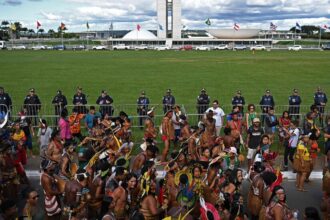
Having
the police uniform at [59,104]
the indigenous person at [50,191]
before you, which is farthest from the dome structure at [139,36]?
the indigenous person at [50,191]

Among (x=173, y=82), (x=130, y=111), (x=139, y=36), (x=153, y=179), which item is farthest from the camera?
(x=139, y=36)

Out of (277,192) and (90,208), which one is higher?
(277,192)

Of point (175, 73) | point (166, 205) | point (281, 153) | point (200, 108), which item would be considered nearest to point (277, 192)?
point (166, 205)

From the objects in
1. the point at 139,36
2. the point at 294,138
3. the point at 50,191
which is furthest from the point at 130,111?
the point at 139,36

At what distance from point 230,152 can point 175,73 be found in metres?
26.7

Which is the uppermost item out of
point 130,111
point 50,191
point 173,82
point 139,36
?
point 139,36

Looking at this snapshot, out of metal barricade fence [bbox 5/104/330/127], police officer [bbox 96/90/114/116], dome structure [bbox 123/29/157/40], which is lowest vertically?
metal barricade fence [bbox 5/104/330/127]

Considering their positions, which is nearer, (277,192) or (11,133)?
(277,192)

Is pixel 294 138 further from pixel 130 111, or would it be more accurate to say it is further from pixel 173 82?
pixel 173 82

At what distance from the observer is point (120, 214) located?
6.75 m

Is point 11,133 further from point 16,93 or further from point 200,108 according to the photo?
point 16,93

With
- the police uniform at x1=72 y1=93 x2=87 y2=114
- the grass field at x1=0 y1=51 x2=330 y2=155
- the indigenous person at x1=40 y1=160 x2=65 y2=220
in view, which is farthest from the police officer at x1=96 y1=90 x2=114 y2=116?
the indigenous person at x1=40 y1=160 x2=65 y2=220

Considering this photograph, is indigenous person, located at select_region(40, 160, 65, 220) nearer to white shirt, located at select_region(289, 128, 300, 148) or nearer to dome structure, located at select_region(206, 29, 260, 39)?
white shirt, located at select_region(289, 128, 300, 148)

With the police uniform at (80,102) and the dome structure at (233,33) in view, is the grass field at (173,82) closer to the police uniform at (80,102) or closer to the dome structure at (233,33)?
the police uniform at (80,102)
